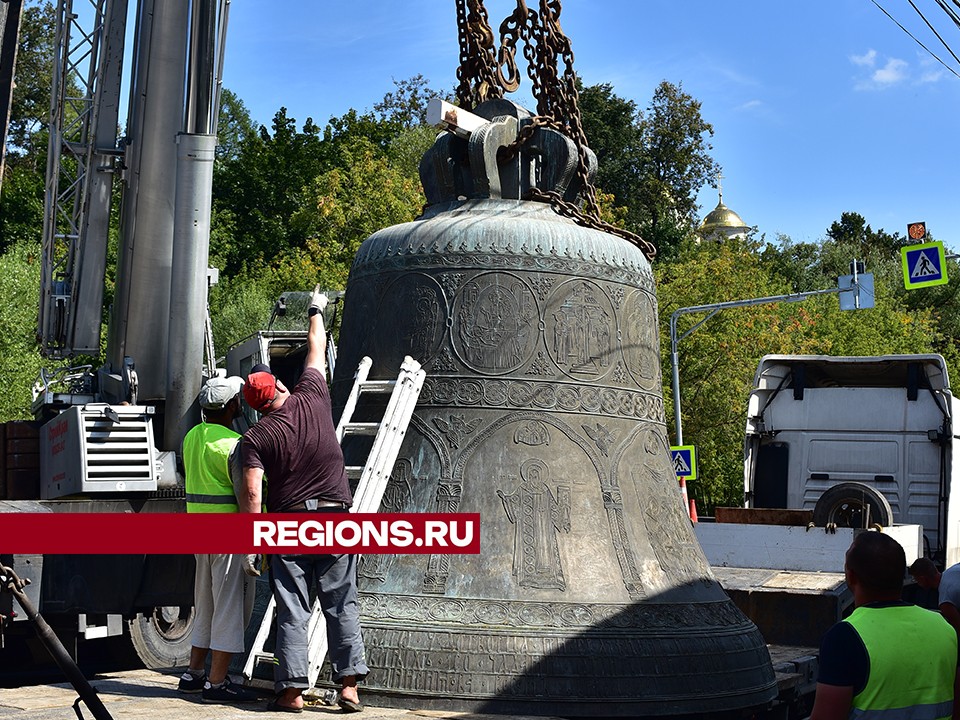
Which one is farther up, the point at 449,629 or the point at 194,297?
the point at 194,297

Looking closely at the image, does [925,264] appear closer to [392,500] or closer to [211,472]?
[392,500]

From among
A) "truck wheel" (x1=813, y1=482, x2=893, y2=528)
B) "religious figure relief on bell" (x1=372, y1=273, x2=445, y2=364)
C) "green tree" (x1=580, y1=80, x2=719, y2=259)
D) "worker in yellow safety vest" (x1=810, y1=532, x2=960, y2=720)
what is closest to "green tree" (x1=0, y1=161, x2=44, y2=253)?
"green tree" (x1=580, y1=80, x2=719, y2=259)

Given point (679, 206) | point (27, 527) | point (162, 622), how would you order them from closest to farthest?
point (27, 527) → point (162, 622) → point (679, 206)

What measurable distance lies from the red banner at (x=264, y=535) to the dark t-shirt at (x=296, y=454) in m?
0.10

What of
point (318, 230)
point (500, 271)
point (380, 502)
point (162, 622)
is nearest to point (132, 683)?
point (380, 502)

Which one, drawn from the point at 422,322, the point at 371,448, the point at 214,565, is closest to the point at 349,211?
the point at 422,322

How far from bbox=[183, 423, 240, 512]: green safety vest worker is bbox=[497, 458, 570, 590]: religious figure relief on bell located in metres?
1.37

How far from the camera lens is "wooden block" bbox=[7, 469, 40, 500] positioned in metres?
10.5

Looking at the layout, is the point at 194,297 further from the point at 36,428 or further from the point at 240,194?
the point at 240,194

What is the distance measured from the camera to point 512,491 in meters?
6.62

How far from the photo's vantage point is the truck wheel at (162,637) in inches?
394

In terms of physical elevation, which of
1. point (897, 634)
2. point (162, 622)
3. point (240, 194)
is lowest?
point (162, 622)

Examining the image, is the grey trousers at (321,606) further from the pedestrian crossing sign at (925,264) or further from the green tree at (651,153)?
the green tree at (651,153)

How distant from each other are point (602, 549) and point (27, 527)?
4032mm
